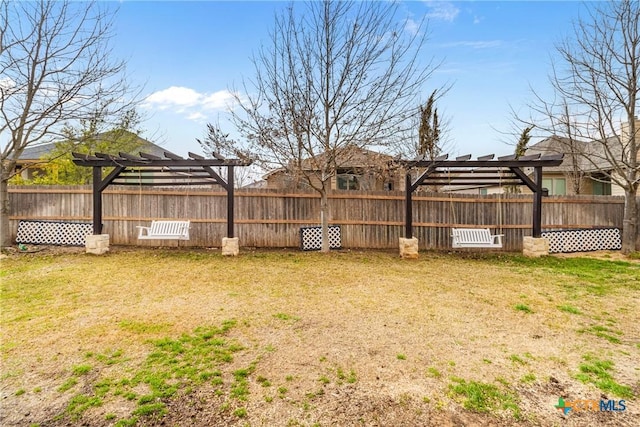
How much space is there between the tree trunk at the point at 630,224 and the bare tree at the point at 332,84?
6.39 metres

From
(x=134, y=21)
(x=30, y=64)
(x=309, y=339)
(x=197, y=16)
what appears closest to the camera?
(x=309, y=339)

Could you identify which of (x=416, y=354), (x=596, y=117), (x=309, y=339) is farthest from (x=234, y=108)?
(x=596, y=117)

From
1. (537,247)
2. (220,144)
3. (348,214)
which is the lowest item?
(537,247)

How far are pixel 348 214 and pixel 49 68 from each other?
26.7 ft

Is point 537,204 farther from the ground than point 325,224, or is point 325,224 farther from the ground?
point 537,204

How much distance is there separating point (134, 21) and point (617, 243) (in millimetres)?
14270

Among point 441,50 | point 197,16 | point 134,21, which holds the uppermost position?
point 197,16

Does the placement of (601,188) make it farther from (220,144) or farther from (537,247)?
(220,144)

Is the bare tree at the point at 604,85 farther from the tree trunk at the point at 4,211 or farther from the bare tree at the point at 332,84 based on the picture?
the tree trunk at the point at 4,211

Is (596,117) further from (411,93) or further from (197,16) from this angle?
(197,16)

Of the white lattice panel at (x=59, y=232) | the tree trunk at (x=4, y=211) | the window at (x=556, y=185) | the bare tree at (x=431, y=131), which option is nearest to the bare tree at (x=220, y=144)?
the white lattice panel at (x=59, y=232)

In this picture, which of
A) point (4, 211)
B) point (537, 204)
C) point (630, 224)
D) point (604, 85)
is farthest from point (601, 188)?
point (4, 211)

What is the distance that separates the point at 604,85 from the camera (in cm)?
780

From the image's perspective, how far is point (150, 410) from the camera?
203cm
